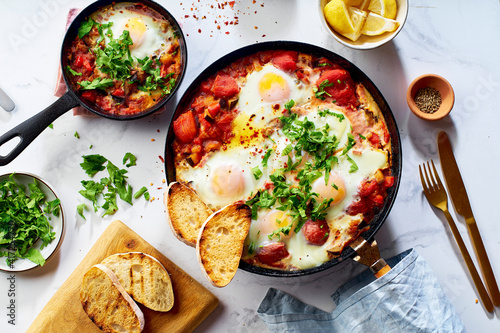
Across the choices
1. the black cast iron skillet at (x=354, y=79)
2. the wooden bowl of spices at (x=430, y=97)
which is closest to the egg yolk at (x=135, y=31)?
the black cast iron skillet at (x=354, y=79)

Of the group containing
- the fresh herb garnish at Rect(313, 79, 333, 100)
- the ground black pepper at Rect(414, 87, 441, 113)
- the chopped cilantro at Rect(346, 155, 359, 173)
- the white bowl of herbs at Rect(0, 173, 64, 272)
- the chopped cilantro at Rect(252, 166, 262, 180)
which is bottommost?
the white bowl of herbs at Rect(0, 173, 64, 272)

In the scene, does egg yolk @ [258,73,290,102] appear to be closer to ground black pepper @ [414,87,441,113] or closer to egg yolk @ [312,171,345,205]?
egg yolk @ [312,171,345,205]

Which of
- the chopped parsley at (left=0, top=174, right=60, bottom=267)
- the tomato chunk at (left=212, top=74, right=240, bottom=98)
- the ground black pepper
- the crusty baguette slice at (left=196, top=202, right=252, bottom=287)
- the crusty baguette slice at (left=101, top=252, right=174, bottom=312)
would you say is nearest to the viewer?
the crusty baguette slice at (left=196, top=202, right=252, bottom=287)

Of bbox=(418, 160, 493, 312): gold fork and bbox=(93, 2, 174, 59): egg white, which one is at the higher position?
bbox=(93, 2, 174, 59): egg white

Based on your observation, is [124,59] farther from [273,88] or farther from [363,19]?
[363,19]

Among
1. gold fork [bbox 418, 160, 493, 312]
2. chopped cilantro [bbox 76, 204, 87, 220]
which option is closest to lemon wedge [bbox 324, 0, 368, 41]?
gold fork [bbox 418, 160, 493, 312]

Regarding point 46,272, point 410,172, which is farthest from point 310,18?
point 46,272

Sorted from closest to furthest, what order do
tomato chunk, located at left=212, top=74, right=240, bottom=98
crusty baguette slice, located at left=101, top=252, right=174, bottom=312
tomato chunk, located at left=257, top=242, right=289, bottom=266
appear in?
tomato chunk, located at left=257, top=242, right=289, bottom=266 → tomato chunk, located at left=212, top=74, right=240, bottom=98 → crusty baguette slice, located at left=101, top=252, right=174, bottom=312

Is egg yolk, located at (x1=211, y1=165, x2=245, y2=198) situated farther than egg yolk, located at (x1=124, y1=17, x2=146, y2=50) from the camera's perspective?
No
